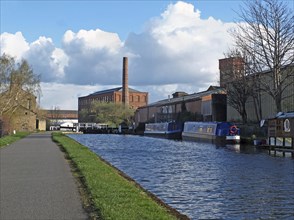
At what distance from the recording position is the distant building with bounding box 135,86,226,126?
77.2 metres

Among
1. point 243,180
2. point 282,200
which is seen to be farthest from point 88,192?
point 243,180

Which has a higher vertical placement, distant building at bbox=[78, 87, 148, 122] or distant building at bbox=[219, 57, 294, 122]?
distant building at bbox=[78, 87, 148, 122]

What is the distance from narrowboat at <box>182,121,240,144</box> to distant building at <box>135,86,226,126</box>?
8.48m

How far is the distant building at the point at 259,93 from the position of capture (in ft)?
169

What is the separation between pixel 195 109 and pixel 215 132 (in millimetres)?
30490

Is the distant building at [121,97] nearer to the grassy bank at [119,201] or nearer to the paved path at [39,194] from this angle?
the paved path at [39,194]

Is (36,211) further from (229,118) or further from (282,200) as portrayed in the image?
(229,118)

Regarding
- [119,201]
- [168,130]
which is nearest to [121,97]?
[168,130]

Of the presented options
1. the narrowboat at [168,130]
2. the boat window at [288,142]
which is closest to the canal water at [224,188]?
the boat window at [288,142]

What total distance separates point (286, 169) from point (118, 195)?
14.2m

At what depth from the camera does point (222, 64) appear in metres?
66.1

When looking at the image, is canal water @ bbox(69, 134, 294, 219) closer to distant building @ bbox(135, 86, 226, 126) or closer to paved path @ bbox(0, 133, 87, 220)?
paved path @ bbox(0, 133, 87, 220)

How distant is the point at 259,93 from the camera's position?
193 ft

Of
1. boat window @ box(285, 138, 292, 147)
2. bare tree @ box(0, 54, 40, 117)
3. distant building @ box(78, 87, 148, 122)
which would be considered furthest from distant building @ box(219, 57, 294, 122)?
distant building @ box(78, 87, 148, 122)
